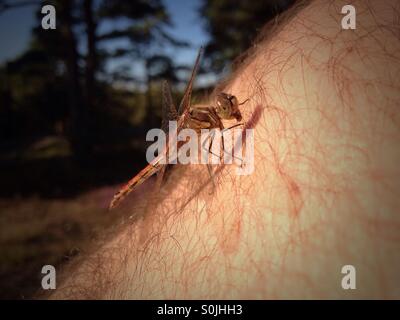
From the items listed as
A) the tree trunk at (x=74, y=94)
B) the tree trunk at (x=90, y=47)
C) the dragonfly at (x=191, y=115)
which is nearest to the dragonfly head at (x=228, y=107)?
the dragonfly at (x=191, y=115)

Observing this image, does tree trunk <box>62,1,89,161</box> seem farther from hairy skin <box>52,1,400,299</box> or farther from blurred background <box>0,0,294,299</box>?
hairy skin <box>52,1,400,299</box>

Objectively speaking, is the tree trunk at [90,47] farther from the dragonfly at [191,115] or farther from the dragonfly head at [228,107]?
the dragonfly head at [228,107]

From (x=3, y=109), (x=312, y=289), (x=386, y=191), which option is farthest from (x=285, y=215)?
(x=3, y=109)

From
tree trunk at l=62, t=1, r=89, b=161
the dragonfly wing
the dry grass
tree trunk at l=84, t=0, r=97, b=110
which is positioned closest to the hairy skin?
the dragonfly wing

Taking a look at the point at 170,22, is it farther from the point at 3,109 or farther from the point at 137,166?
the point at 3,109

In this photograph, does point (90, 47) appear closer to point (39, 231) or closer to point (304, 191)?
point (39, 231)

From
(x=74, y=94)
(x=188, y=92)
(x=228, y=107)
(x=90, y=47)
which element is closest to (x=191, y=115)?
(x=188, y=92)
